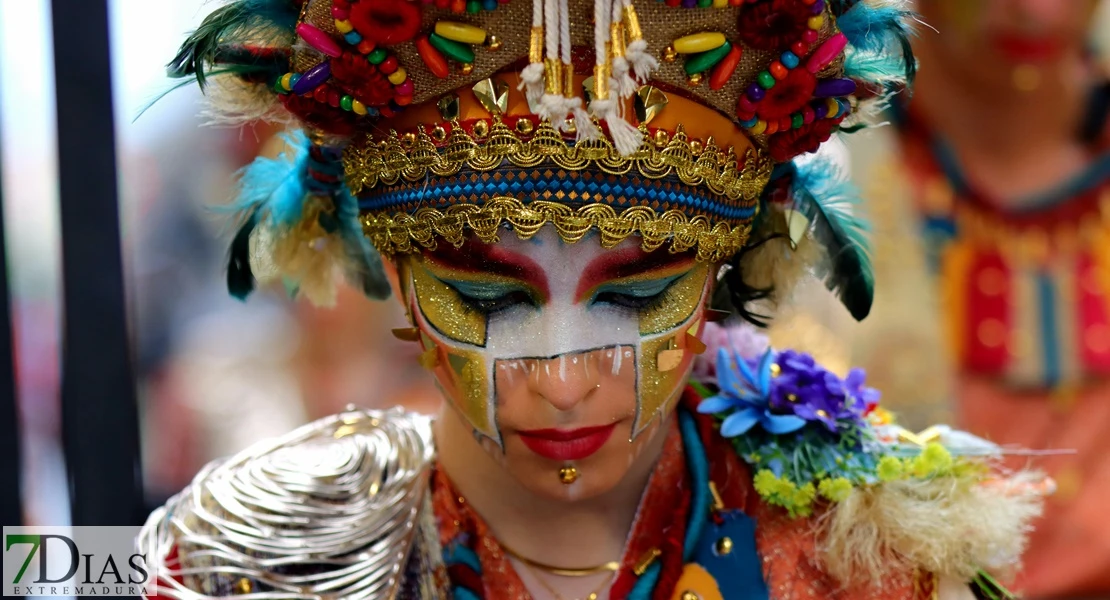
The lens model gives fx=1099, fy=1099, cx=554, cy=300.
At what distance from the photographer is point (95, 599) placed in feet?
5.65

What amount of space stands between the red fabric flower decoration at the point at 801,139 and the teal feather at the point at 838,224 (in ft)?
0.50

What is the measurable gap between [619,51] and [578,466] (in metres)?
0.54

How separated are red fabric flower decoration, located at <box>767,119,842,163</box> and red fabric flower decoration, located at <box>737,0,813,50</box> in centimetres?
15

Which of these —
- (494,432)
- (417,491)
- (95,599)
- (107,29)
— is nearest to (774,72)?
(494,432)

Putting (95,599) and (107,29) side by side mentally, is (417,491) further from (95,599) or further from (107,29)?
(107,29)

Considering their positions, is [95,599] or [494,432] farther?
[95,599]

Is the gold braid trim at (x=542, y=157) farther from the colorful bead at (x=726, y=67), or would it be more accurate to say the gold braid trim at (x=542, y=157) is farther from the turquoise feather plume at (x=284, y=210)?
the turquoise feather plume at (x=284, y=210)

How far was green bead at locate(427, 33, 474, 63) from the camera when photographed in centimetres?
132

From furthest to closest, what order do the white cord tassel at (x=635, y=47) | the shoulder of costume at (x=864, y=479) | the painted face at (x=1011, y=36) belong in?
the painted face at (x=1011, y=36) < the shoulder of costume at (x=864, y=479) < the white cord tassel at (x=635, y=47)

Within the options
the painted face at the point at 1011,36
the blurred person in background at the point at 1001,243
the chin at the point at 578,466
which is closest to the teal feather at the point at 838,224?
the chin at the point at 578,466

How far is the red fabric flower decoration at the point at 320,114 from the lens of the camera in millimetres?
1413

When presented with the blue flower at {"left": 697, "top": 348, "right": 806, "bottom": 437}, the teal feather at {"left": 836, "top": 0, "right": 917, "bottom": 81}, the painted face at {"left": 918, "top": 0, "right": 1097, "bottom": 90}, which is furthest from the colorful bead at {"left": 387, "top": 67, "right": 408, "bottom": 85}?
the painted face at {"left": 918, "top": 0, "right": 1097, "bottom": 90}

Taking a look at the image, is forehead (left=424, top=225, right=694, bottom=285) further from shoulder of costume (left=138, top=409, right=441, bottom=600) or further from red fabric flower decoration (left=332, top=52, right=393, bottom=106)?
shoulder of costume (left=138, top=409, right=441, bottom=600)

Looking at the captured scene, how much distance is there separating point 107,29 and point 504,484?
37.9 inches
